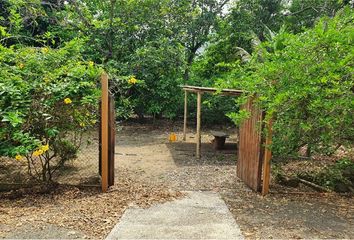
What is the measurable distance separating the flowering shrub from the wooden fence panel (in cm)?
276

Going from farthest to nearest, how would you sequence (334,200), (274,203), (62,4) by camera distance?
(62,4)
(334,200)
(274,203)

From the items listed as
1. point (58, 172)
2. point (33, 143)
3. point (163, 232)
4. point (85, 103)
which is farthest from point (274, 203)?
point (58, 172)

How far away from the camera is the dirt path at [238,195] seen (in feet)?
Result: 13.5

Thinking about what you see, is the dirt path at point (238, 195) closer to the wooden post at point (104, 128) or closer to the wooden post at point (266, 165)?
the wooden post at point (266, 165)

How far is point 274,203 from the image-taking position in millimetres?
5117

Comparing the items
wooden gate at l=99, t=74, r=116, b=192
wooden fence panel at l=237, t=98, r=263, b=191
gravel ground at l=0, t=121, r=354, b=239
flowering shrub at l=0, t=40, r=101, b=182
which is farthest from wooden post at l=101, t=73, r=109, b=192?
wooden fence panel at l=237, t=98, r=263, b=191

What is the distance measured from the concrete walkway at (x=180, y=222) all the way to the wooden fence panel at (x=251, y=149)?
1016 mm

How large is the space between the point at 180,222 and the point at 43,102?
283cm

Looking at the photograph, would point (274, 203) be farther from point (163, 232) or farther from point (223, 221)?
point (163, 232)

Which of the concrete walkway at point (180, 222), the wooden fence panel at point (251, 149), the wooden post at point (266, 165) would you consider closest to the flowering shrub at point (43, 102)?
the concrete walkway at point (180, 222)

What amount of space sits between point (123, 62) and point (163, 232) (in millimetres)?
A: 10972

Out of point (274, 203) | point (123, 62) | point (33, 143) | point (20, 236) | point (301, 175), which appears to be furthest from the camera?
point (123, 62)

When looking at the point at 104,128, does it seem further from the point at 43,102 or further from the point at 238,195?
the point at 238,195

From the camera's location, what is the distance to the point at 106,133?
5.46 meters
